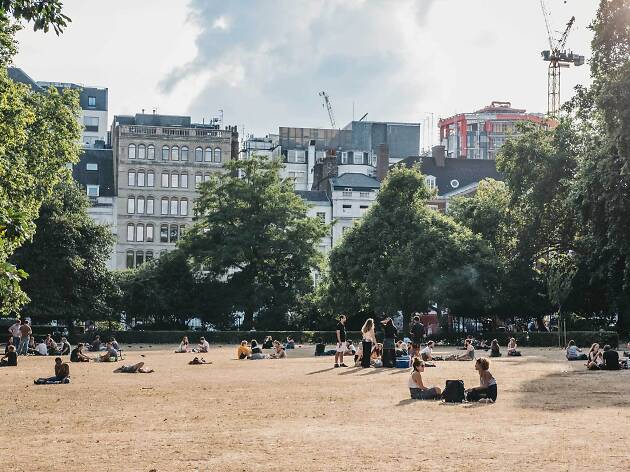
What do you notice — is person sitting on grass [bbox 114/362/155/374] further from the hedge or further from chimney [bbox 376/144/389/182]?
chimney [bbox 376/144/389/182]

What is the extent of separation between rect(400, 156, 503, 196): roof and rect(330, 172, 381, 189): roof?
16.1ft

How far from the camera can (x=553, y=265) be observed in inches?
2928

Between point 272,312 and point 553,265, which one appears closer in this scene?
point 553,265

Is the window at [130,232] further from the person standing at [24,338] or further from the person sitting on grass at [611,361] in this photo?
the person sitting on grass at [611,361]

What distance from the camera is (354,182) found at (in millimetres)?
132500

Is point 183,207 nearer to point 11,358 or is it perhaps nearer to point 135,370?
point 11,358

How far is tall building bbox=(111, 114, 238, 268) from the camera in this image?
132 meters

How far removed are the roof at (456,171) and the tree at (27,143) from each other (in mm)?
77246

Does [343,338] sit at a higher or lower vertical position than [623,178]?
lower

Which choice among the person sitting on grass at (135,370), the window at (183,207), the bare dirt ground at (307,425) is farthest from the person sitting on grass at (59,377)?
the window at (183,207)

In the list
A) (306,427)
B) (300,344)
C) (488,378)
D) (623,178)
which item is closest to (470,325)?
(300,344)

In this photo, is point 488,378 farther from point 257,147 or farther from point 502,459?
point 257,147

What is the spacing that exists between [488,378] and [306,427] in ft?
22.5

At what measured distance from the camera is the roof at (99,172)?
133 m
